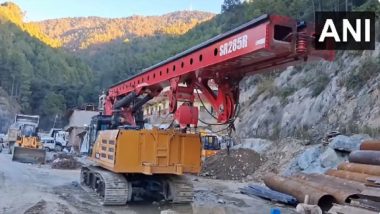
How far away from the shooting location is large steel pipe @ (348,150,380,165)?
407 inches

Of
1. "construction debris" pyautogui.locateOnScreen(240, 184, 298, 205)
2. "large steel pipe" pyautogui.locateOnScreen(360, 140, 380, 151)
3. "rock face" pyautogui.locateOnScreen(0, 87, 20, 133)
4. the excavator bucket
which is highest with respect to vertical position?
"rock face" pyautogui.locateOnScreen(0, 87, 20, 133)

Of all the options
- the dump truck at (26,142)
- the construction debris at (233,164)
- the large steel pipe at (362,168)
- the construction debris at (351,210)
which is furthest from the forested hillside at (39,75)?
the construction debris at (351,210)

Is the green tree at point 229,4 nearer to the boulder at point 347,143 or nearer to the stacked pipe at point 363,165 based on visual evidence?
the boulder at point 347,143

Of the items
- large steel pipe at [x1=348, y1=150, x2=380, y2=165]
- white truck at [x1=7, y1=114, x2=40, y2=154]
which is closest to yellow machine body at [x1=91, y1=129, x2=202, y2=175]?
large steel pipe at [x1=348, y1=150, x2=380, y2=165]

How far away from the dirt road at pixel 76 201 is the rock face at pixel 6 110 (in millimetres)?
68171

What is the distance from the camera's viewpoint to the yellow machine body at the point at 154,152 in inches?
453

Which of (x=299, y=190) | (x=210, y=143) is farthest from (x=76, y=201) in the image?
(x=210, y=143)

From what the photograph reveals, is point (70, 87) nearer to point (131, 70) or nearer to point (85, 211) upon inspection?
point (131, 70)

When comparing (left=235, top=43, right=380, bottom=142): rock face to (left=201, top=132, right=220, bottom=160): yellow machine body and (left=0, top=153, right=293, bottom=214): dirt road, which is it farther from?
(left=0, top=153, right=293, bottom=214): dirt road

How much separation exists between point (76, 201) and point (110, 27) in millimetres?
151867

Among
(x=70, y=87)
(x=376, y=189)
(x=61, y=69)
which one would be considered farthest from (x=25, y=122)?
(x=61, y=69)

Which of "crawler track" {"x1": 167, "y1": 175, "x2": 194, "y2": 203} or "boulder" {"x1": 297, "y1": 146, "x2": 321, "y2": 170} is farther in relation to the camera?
"boulder" {"x1": 297, "y1": 146, "x2": 321, "y2": 170}

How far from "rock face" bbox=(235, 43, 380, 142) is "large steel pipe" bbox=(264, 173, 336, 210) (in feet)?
21.2

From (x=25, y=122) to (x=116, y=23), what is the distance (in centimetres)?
13018
